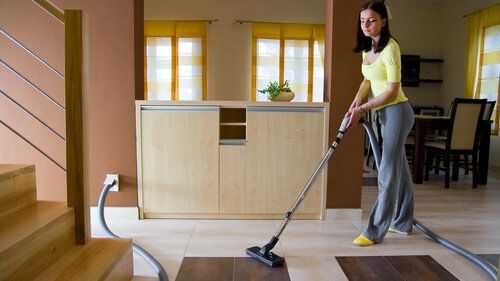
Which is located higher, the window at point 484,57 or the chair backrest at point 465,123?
the window at point 484,57

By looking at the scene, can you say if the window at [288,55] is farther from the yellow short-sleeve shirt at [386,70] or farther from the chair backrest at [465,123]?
the yellow short-sleeve shirt at [386,70]

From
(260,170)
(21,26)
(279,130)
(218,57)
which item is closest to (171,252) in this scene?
(260,170)

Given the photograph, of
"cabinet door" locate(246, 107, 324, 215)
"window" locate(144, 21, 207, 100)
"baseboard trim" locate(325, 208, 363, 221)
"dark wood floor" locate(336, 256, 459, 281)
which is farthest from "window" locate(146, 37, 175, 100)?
"dark wood floor" locate(336, 256, 459, 281)

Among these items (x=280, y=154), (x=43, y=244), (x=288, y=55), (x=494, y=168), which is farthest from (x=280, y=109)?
(x=494, y=168)

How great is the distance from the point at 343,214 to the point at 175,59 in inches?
146

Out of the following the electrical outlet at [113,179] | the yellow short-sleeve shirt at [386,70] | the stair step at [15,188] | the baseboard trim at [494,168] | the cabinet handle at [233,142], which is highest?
the yellow short-sleeve shirt at [386,70]

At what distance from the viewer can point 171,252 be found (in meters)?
1.89

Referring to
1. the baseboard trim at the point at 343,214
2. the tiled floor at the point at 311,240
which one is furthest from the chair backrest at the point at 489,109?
the baseboard trim at the point at 343,214

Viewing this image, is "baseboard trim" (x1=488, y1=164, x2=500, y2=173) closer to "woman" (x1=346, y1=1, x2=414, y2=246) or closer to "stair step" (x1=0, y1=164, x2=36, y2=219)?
"woman" (x1=346, y1=1, x2=414, y2=246)

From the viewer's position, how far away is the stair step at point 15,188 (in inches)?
53.6

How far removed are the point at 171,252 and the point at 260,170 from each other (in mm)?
830

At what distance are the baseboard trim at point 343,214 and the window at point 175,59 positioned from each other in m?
3.33

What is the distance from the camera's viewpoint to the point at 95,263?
1.37m

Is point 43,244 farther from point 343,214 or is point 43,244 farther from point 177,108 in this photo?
point 343,214
